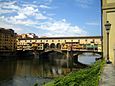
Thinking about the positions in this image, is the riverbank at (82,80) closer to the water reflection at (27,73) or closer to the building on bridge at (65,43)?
the water reflection at (27,73)

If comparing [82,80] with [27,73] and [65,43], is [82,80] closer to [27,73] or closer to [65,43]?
[27,73]

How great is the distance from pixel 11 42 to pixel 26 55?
8.29m

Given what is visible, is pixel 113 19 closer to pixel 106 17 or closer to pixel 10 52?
pixel 106 17

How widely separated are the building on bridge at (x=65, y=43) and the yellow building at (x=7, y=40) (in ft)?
18.5

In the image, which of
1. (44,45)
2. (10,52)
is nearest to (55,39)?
(44,45)

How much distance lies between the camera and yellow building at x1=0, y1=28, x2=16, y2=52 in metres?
94.6

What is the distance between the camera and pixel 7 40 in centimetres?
10025

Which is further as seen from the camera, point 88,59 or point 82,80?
point 88,59

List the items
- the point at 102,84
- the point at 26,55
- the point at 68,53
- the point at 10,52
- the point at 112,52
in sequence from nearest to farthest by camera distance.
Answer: the point at 102,84 < the point at 112,52 < the point at 68,53 < the point at 10,52 < the point at 26,55

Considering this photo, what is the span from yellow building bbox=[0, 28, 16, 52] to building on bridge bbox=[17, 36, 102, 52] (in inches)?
222

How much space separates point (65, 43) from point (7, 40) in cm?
2299

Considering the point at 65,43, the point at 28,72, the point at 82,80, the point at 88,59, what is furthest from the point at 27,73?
the point at 65,43

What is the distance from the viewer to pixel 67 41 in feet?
342

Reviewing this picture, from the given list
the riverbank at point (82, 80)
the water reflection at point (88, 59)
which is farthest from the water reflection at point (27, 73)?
the riverbank at point (82, 80)
